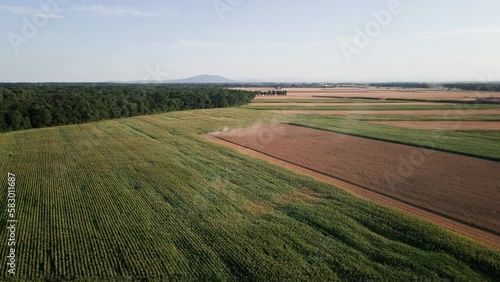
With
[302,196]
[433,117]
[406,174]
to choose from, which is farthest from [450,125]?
[302,196]

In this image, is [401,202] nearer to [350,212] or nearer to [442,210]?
[442,210]

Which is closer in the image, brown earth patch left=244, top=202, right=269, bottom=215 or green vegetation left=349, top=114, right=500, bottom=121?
brown earth patch left=244, top=202, right=269, bottom=215

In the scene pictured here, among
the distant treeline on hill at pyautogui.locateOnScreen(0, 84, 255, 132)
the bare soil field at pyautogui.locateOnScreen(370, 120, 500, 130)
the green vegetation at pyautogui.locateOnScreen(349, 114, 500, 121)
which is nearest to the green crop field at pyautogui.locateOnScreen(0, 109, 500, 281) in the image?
the distant treeline on hill at pyautogui.locateOnScreen(0, 84, 255, 132)

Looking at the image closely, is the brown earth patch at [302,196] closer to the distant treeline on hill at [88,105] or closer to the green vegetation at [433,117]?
the green vegetation at [433,117]

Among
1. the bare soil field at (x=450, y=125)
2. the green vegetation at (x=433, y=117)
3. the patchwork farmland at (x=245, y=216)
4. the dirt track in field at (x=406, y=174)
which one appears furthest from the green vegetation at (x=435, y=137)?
the green vegetation at (x=433, y=117)

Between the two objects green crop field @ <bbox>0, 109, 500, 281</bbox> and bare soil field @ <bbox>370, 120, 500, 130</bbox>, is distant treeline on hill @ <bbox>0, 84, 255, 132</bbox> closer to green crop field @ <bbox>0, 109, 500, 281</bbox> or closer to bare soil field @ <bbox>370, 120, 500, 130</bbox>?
green crop field @ <bbox>0, 109, 500, 281</bbox>

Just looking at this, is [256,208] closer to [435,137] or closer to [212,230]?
[212,230]

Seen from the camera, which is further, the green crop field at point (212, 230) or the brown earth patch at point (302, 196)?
the brown earth patch at point (302, 196)
